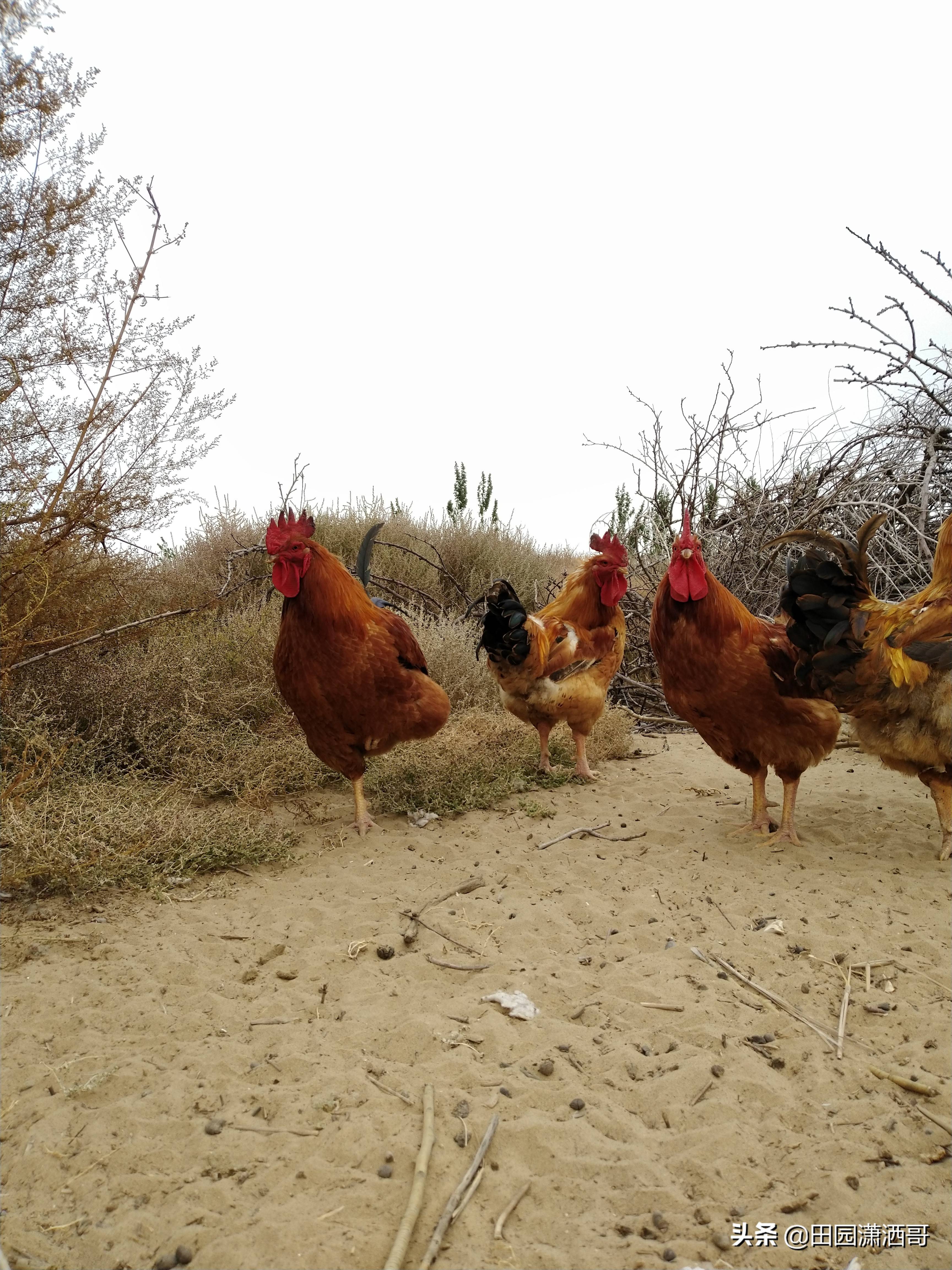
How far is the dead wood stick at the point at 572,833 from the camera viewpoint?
414 cm

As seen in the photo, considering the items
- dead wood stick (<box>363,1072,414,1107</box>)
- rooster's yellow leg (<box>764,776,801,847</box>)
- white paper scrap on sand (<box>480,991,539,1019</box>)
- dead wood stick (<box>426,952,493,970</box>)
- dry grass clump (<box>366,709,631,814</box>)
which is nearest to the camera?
dead wood stick (<box>363,1072,414,1107</box>)

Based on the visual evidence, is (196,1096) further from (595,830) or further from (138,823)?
(595,830)

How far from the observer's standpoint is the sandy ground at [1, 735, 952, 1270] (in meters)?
1.71

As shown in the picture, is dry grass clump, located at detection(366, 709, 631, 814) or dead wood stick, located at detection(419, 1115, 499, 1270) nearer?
dead wood stick, located at detection(419, 1115, 499, 1270)

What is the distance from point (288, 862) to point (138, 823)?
2.60 feet

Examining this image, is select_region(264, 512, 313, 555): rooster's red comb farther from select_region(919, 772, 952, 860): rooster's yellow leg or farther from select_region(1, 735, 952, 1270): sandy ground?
select_region(919, 772, 952, 860): rooster's yellow leg

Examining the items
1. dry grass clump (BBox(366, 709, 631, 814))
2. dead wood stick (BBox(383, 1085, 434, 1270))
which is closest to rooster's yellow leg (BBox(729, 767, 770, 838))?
dry grass clump (BBox(366, 709, 631, 814))

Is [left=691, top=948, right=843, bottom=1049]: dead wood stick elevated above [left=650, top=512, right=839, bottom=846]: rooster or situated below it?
below

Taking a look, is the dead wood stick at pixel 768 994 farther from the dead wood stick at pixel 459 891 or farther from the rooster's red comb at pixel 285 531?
the rooster's red comb at pixel 285 531

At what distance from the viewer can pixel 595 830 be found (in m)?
4.35

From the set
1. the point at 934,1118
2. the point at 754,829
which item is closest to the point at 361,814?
the point at 754,829

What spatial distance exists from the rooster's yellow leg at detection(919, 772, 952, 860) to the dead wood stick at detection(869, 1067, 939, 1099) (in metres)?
1.93

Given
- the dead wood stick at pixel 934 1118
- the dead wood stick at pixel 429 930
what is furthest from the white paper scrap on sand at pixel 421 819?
the dead wood stick at pixel 934 1118

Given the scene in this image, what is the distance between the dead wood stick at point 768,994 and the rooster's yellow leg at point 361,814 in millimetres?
2164
